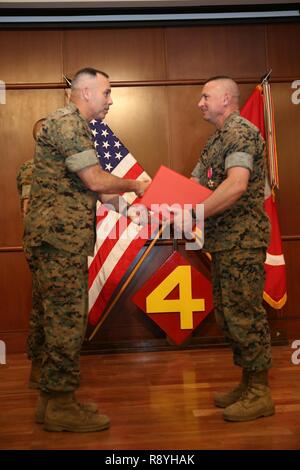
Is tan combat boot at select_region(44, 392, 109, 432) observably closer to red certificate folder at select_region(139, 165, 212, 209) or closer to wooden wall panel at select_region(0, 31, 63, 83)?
red certificate folder at select_region(139, 165, 212, 209)

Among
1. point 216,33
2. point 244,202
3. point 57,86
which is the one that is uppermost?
point 216,33

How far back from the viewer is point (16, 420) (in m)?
2.16

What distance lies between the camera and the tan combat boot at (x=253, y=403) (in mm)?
2037

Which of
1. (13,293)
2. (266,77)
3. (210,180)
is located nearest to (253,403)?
(210,180)

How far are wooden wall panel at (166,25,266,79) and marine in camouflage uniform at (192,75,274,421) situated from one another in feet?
6.40

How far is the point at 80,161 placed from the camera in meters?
1.91

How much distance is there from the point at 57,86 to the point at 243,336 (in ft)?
8.79

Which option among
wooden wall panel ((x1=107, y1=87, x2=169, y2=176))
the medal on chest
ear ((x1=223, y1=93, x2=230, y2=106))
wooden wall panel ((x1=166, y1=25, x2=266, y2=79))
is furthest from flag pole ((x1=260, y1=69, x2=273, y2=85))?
the medal on chest

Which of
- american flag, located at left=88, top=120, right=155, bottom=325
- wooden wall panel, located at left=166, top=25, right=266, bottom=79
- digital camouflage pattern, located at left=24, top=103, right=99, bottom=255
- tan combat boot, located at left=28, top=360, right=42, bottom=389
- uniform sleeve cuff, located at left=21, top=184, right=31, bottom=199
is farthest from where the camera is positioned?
wooden wall panel, located at left=166, top=25, right=266, bottom=79

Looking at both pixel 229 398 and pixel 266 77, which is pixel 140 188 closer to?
pixel 229 398

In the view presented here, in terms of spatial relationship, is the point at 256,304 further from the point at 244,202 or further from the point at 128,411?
the point at 128,411

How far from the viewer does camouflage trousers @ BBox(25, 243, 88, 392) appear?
1.94 meters

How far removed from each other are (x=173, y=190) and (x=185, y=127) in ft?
6.32
